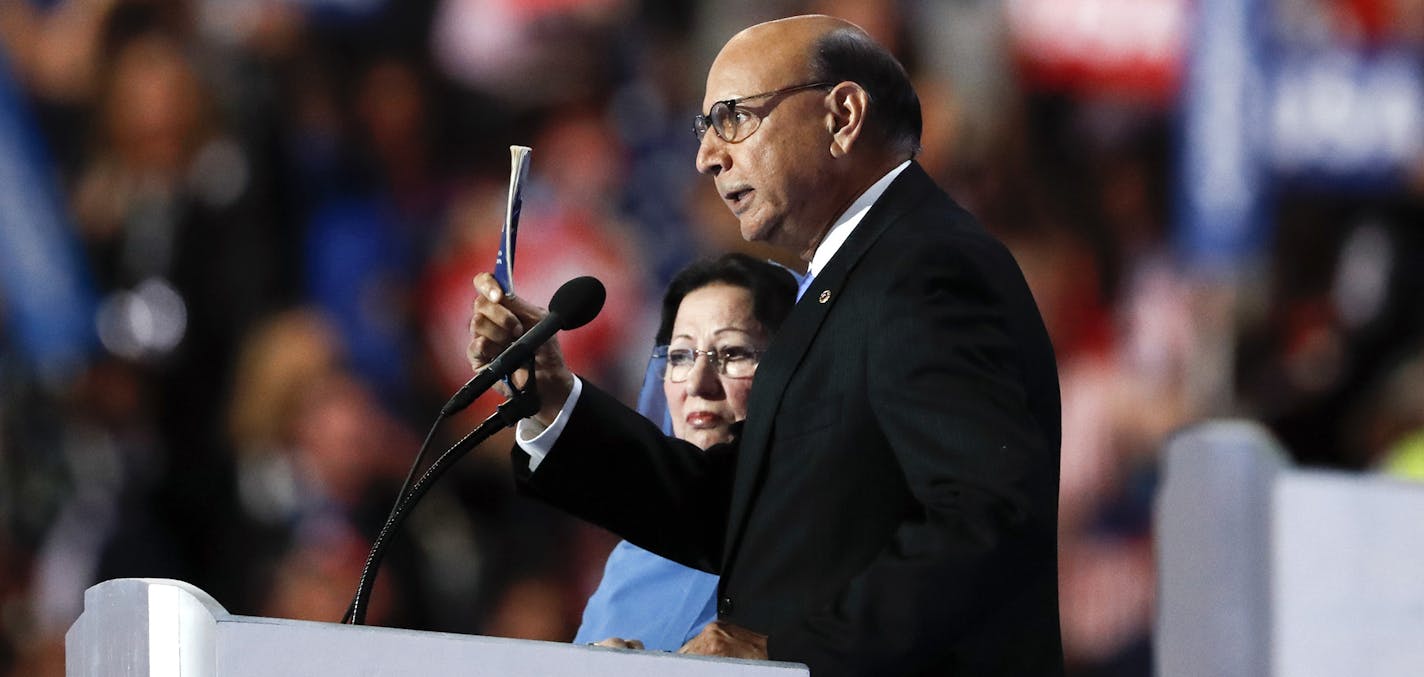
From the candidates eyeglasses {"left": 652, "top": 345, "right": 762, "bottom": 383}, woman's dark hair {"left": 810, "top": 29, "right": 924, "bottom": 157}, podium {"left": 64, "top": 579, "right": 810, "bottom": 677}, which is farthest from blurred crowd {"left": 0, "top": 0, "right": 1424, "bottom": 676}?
podium {"left": 64, "top": 579, "right": 810, "bottom": 677}

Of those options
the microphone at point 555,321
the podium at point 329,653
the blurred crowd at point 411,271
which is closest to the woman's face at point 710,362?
the microphone at point 555,321

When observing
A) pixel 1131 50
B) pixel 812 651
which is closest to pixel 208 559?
pixel 1131 50

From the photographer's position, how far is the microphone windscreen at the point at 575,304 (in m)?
1.93

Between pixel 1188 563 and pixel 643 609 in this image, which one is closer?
pixel 1188 563

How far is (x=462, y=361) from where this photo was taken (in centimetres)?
465

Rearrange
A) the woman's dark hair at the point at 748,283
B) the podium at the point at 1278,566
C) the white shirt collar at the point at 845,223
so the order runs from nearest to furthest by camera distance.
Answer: the podium at the point at 1278,566 → the white shirt collar at the point at 845,223 → the woman's dark hair at the point at 748,283

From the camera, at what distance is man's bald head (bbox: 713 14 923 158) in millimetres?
2049

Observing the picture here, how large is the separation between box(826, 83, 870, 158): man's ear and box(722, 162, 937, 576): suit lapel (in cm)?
8

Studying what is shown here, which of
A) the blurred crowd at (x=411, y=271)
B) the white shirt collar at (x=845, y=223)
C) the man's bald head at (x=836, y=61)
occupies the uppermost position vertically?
the man's bald head at (x=836, y=61)

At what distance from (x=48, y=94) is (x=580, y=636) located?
2.48 meters

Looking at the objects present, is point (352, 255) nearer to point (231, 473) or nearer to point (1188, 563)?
point (231, 473)

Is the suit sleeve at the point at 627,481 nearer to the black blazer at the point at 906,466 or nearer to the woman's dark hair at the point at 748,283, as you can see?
the black blazer at the point at 906,466

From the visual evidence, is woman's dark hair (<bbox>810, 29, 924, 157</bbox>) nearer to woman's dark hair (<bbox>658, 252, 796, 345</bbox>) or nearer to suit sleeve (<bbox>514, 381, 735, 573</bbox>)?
suit sleeve (<bbox>514, 381, 735, 573</bbox>)

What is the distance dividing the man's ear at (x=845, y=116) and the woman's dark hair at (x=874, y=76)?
0.04 ft
